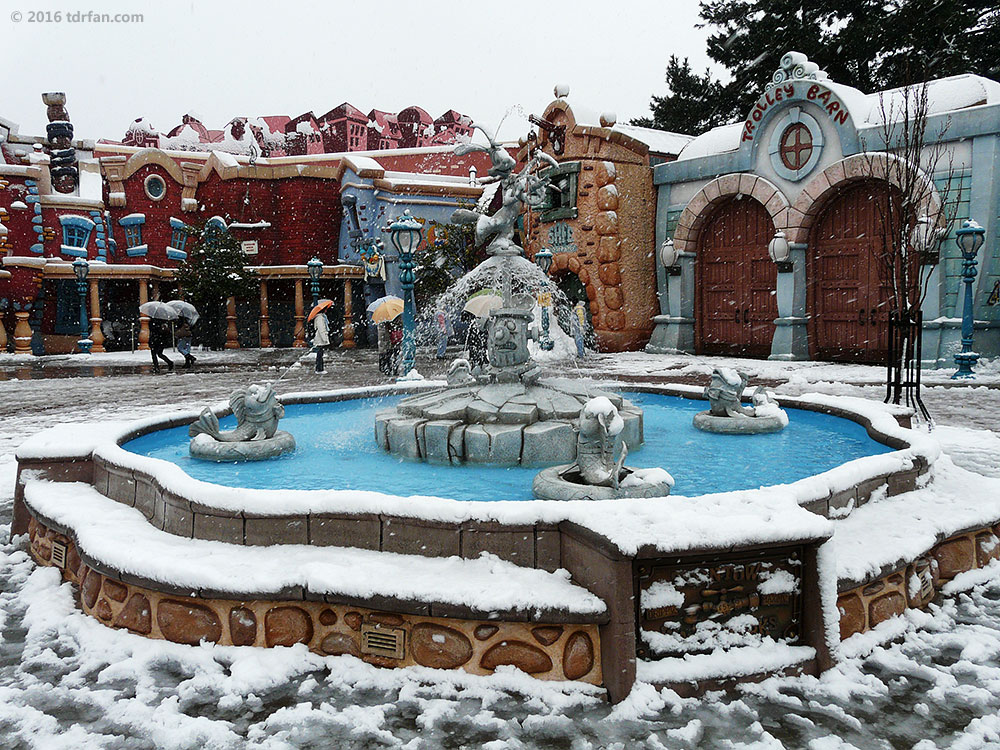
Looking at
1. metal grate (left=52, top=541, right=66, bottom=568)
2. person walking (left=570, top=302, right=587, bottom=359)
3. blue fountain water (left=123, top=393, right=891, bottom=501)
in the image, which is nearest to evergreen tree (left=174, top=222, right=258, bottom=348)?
person walking (left=570, top=302, right=587, bottom=359)

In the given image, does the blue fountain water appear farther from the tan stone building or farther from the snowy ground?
the tan stone building

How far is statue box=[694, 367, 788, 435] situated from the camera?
288 inches

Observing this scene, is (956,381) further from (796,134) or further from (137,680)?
(137,680)

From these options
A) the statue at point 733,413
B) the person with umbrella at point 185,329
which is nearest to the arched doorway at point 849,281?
the statue at point 733,413

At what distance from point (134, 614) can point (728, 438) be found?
17.0 feet

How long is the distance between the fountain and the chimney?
30056mm

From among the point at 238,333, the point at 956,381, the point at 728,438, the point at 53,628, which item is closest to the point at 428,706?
the point at 53,628

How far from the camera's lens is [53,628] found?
4105 mm

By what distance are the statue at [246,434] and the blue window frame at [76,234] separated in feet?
83.0

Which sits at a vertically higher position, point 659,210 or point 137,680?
point 659,210

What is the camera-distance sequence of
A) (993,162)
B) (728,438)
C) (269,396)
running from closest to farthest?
(269,396) < (728,438) < (993,162)

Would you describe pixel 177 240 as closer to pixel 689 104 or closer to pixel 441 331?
pixel 441 331

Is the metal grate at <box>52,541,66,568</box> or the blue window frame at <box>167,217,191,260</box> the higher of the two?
the blue window frame at <box>167,217,191,260</box>

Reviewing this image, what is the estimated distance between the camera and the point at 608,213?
2094 centimetres
